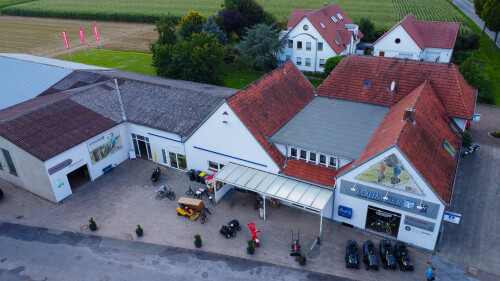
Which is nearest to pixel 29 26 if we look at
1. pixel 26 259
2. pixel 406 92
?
pixel 26 259

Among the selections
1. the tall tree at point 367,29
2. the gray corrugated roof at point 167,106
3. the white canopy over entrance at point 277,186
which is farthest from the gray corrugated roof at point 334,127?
the tall tree at point 367,29

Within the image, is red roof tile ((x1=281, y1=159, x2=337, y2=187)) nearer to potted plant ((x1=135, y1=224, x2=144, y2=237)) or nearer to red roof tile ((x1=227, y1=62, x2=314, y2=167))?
red roof tile ((x1=227, y1=62, x2=314, y2=167))

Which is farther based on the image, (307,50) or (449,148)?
(307,50)

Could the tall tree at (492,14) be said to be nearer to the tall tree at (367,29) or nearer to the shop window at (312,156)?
the tall tree at (367,29)

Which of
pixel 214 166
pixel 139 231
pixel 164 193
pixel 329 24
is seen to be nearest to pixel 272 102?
pixel 214 166

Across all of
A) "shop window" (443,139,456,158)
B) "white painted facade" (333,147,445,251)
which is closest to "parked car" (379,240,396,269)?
"white painted facade" (333,147,445,251)

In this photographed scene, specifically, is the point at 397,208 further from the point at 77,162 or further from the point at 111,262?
the point at 77,162
